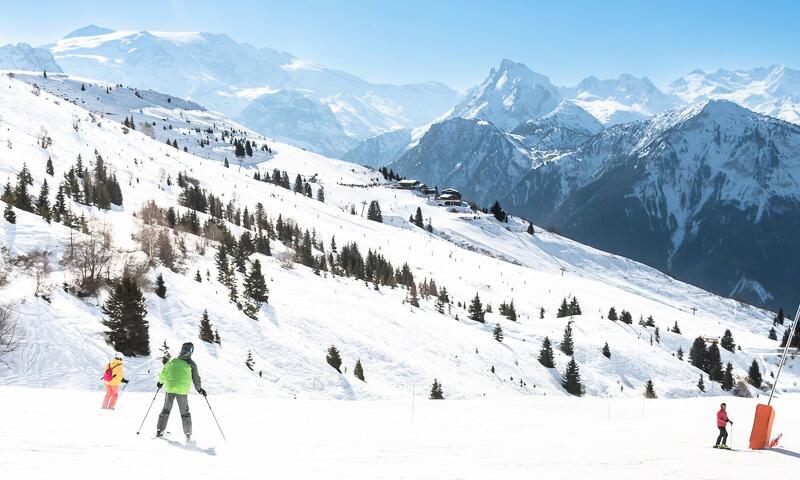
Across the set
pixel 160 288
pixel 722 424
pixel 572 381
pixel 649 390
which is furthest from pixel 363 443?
pixel 649 390

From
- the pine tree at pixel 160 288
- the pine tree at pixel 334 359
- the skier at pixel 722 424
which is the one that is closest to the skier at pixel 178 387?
the skier at pixel 722 424

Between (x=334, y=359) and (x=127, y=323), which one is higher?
Answer: (x=127, y=323)

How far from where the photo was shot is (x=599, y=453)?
49.2 ft

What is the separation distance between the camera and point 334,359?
31.0 metres

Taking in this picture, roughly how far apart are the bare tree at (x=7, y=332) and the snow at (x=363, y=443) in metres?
4.37

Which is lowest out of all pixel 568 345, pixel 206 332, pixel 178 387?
pixel 568 345

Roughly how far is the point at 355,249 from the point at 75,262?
185 ft

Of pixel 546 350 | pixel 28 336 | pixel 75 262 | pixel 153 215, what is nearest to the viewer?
pixel 28 336

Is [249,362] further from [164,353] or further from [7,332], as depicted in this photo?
[7,332]

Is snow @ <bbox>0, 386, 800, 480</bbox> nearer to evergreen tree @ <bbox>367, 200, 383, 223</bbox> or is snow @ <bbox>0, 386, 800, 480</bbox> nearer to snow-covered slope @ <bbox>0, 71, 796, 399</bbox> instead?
snow-covered slope @ <bbox>0, 71, 796, 399</bbox>

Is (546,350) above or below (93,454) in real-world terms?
below

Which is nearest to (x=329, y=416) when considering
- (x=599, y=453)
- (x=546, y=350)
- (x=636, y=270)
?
(x=599, y=453)

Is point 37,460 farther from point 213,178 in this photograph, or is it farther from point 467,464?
point 213,178

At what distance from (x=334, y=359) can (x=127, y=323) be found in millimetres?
11459
